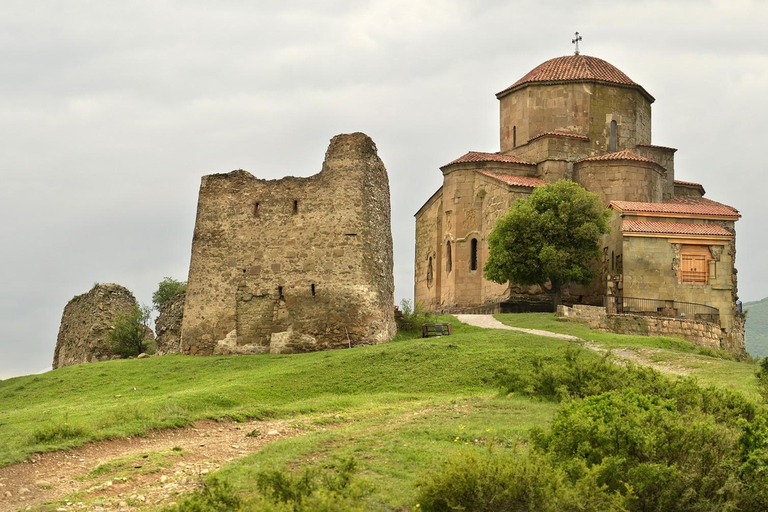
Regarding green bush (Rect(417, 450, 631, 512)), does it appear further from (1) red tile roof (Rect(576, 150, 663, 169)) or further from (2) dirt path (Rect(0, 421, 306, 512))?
(1) red tile roof (Rect(576, 150, 663, 169))

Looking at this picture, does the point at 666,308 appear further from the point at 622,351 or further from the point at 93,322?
the point at 93,322

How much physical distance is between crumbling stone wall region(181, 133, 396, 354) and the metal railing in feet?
41.3

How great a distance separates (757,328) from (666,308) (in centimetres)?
8435

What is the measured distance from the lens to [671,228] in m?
34.6

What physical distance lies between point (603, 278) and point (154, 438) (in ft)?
80.5

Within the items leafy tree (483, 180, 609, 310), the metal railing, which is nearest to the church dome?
leafy tree (483, 180, 609, 310)

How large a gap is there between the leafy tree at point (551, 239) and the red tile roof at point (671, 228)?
38.2 inches

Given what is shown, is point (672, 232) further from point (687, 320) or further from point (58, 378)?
point (58, 378)

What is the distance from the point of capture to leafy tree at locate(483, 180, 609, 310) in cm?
3322

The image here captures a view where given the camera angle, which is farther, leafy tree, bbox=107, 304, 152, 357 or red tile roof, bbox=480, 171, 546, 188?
red tile roof, bbox=480, 171, 546, 188

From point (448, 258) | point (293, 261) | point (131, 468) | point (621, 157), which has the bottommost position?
point (131, 468)

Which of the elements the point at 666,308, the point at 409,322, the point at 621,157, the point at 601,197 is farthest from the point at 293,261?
the point at 621,157

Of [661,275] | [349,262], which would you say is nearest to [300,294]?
[349,262]

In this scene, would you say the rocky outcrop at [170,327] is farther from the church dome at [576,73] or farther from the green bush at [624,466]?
the church dome at [576,73]
